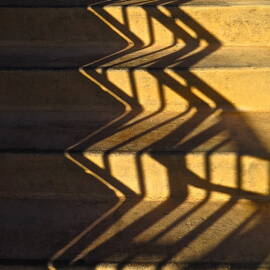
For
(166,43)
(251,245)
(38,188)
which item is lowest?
(251,245)

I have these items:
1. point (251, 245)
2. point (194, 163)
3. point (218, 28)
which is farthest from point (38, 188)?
point (218, 28)

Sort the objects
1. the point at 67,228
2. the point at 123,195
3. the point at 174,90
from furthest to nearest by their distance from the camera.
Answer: the point at 174,90 < the point at 123,195 < the point at 67,228

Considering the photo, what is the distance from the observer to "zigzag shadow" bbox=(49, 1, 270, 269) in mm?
2113

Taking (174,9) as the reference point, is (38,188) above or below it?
below

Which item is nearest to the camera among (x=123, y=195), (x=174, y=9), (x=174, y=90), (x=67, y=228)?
(x=67, y=228)

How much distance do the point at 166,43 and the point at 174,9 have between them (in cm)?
27

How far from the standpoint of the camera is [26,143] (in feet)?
8.03

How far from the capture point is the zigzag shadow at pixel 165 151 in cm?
211

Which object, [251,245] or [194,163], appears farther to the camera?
[194,163]

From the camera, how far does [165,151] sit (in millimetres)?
2322

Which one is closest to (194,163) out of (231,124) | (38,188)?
(231,124)

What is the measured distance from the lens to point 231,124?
2598mm

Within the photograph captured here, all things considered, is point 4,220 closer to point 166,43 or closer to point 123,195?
point 123,195

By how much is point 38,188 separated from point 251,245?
4.16ft
